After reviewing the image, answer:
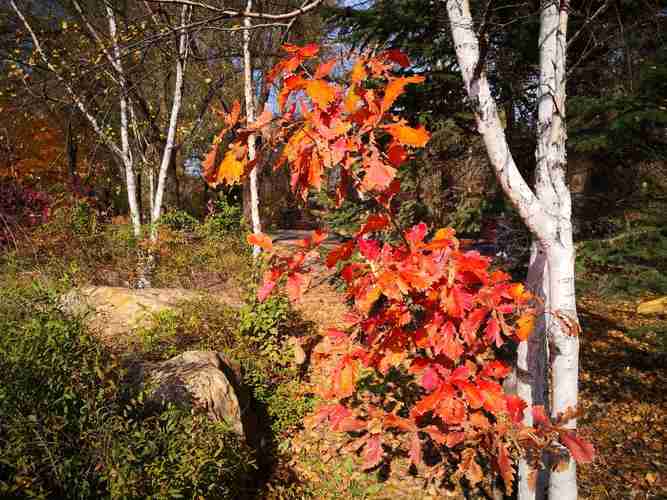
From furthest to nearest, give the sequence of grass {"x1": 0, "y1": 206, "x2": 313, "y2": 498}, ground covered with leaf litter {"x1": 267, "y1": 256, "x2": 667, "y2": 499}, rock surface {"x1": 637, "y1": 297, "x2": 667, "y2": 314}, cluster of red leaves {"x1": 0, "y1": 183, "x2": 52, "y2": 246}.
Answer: cluster of red leaves {"x1": 0, "y1": 183, "x2": 52, "y2": 246}
rock surface {"x1": 637, "y1": 297, "x2": 667, "y2": 314}
ground covered with leaf litter {"x1": 267, "y1": 256, "x2": 667, "y2": 499}
grass {"x1": 0, "y1": 206, "x2": 313, "y2": 498}

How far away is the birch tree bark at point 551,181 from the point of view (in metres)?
1.75

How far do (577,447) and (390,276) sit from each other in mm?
1091

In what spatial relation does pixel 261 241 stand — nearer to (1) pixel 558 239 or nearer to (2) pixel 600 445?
(1) pixel 558 239

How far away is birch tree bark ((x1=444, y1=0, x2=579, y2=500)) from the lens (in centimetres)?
175

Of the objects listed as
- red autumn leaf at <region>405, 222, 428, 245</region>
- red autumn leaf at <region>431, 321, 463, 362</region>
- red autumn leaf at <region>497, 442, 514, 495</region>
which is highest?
red autumn leaf at <region>405, 222, 428, 245</region>

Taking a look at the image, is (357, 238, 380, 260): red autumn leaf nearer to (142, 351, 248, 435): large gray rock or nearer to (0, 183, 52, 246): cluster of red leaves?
(142, 351, 248, 435): large gray rock

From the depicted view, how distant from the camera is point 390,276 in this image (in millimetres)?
1557

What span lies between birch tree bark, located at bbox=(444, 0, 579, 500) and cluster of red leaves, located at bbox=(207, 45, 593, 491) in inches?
6.5

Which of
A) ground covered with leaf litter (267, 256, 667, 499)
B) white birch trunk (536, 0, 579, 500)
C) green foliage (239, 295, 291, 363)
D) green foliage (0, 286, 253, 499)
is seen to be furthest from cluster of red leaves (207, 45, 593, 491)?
green foliage (239, 295, 291, 363)

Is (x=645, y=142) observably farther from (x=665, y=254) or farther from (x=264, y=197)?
(x=264, y=197)

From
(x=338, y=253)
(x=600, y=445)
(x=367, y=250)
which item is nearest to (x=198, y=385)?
(x=338, y=253)

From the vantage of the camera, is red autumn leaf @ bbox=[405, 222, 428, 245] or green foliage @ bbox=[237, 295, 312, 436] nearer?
red autumn leaf @ bbox=[405, 222, 428, 245]

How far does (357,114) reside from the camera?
145cm

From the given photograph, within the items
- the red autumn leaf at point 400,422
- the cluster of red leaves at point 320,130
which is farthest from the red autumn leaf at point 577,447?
the cluster of red leaves at point 320,130
